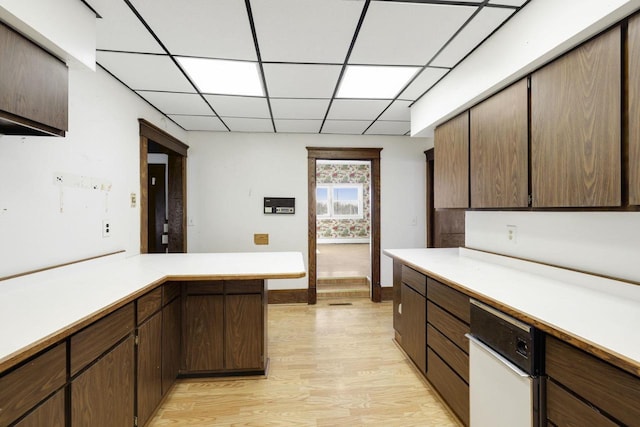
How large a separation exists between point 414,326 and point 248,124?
10.2 feet

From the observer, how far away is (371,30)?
1.75 metres

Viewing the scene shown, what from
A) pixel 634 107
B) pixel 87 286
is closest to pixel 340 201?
pixel 87 286

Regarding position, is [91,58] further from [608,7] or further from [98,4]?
[608,7]

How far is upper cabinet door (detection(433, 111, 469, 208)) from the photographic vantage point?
2.25 metres

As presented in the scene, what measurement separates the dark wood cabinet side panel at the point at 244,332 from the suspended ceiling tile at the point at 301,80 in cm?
184

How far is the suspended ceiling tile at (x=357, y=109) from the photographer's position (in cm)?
293

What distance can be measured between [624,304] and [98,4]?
3.07 meters

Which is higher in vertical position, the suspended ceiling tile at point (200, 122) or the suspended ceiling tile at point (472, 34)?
the suspended ceiling tile at point (200, 122)

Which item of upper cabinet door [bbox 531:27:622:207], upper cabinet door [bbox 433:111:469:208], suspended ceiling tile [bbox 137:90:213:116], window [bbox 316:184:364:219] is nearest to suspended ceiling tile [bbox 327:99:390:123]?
upper cabinet door [bbox 433:111:469:208]

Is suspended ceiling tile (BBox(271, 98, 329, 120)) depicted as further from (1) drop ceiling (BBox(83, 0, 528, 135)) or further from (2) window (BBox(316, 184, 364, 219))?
(2) window (BBox(316, 184, 364, 219))

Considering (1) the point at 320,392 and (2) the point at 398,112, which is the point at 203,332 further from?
(2) the point at 398,112

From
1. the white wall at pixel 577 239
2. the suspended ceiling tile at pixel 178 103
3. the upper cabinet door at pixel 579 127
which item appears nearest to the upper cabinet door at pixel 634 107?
the upper cabinet door at pixel 579 127

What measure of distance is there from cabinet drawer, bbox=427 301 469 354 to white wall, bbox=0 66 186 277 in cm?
254

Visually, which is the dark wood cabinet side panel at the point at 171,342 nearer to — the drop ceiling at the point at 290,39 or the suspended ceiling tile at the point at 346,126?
the drop ceiling at the point at 290,39
